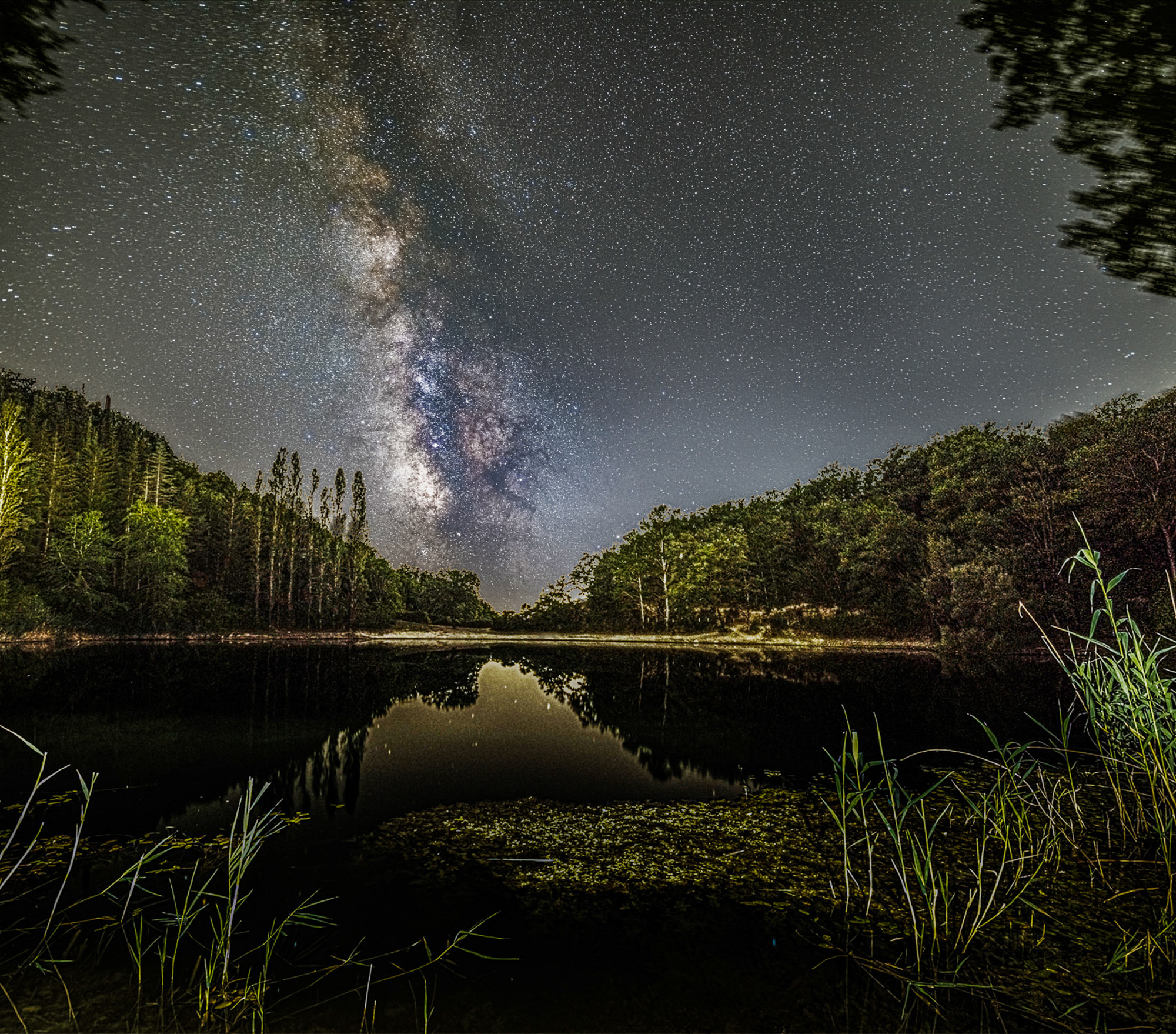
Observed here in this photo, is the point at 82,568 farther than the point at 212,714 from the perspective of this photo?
Yes

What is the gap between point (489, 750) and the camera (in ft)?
34.9

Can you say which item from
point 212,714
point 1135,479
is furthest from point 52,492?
point 1135,479

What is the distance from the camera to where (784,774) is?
8.88m

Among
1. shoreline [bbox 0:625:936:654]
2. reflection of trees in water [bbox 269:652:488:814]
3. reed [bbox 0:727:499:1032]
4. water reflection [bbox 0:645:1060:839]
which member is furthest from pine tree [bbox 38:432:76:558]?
reed [bbox 0:727:499:1032]

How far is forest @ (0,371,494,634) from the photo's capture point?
1451 inches

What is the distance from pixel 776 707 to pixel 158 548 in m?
44.6

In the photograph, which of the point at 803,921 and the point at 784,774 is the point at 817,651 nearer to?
the point at 784,774

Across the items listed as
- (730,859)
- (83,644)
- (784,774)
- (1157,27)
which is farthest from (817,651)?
(83,644)

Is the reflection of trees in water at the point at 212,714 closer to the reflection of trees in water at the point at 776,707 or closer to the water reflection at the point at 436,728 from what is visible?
the water reflection at the point at 436,728

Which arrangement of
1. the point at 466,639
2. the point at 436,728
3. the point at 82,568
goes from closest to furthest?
1. the point at 436,728
2. the point at 82,568
3. the point at 466,639

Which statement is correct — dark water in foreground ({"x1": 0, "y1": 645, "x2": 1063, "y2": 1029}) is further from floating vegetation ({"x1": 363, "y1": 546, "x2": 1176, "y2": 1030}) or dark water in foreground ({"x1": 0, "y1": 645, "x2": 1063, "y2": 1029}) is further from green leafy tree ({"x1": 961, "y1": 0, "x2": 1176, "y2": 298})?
green leafy tree ({"x1": 961, "y1": 0, "x2": 1176, "y2": 298})

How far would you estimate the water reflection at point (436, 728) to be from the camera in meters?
8.12

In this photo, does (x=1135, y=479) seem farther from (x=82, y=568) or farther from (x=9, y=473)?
(x=82, y=568)

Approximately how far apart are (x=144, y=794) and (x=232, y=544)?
189 ft
